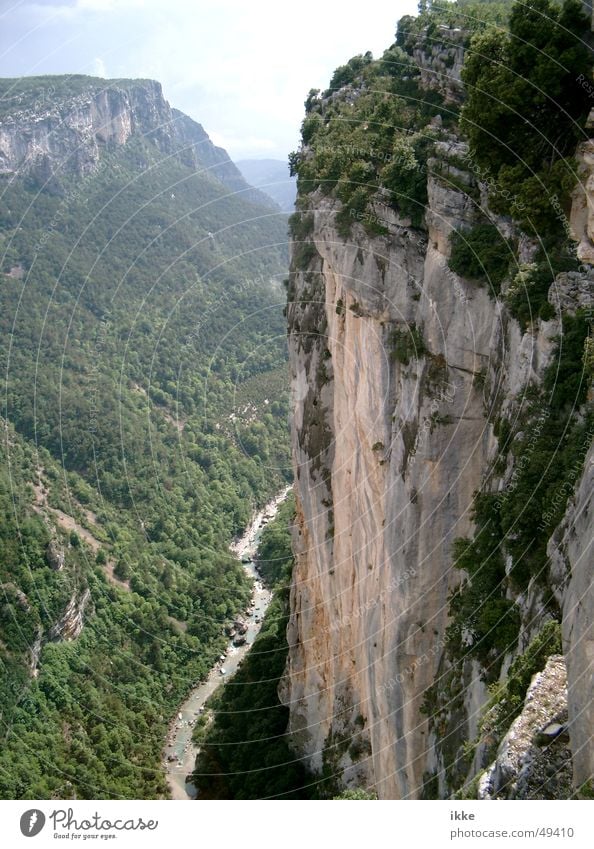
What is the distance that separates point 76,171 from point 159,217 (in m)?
22.7

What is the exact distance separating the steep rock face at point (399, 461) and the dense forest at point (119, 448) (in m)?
26.9

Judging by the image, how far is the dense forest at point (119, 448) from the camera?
6594 centimetres

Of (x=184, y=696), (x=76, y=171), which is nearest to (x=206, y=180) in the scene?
(x=76, y=171)

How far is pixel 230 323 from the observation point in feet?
397

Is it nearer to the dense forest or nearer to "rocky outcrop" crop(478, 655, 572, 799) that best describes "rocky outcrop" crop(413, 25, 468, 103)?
"rocky outcrop" crop(478, 655, 572, 799)

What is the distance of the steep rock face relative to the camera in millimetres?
24453

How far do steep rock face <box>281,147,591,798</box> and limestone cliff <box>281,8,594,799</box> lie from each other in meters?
0.07

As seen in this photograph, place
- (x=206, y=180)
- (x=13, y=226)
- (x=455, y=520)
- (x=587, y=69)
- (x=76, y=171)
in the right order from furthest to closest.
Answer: (x=206, y=180)
(x=76, y=171)
(x=13, y=226)
(x=455, y=520)
(x=587, y=69)

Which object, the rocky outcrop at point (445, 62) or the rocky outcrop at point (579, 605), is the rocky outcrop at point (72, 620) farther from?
the rocky outcrop at point (579, 605)

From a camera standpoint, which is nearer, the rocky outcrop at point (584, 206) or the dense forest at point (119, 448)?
the rocky outcrop at point (584, 206)

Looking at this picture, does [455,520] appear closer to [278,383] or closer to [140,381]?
[278,383]

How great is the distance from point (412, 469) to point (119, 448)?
7291 cm

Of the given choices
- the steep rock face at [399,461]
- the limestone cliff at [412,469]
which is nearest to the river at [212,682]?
the limestone cliff at [412,469]

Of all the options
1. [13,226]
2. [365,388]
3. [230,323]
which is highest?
[13,226]
